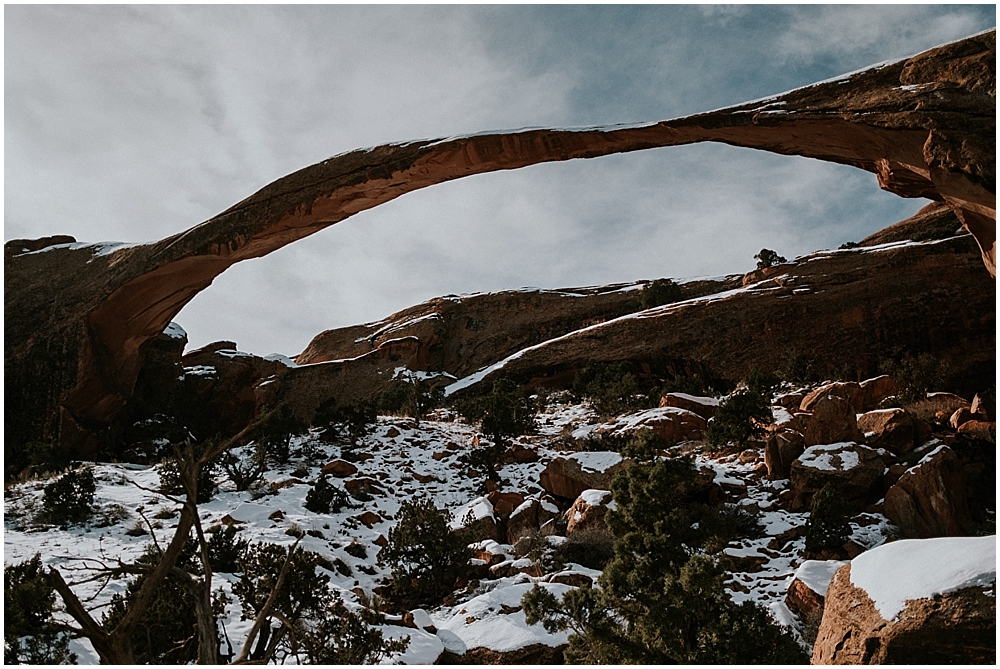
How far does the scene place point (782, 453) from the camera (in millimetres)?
9094

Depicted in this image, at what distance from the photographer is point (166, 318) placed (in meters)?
11.8

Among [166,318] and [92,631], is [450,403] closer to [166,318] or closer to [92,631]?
[166,318]

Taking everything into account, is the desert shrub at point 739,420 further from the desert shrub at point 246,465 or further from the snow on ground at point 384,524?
the desert shrub at point 246,465

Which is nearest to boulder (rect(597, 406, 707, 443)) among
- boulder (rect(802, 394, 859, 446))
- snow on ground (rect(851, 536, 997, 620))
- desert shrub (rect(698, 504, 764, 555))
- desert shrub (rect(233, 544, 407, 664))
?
boulder (rect(802, 394, 859, 446))

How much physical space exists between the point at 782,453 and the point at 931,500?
78.1 inches

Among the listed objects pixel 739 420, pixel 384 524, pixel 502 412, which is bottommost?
pixel 384 524

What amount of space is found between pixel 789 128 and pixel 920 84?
44.4 inches

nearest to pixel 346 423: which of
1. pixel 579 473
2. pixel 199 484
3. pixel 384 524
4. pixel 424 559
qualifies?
pixel 199 484

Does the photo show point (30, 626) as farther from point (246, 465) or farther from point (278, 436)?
point (278, 436)

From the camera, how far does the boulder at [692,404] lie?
40.3ft

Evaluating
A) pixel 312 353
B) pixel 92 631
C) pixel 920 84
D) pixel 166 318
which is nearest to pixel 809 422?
pixel 920 84

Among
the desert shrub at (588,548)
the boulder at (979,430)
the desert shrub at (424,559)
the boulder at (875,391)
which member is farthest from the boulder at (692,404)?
the desert shrub at (424,559)

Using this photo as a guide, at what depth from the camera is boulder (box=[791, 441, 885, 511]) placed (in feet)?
26.6

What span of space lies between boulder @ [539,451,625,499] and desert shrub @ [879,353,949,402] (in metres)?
5.70
